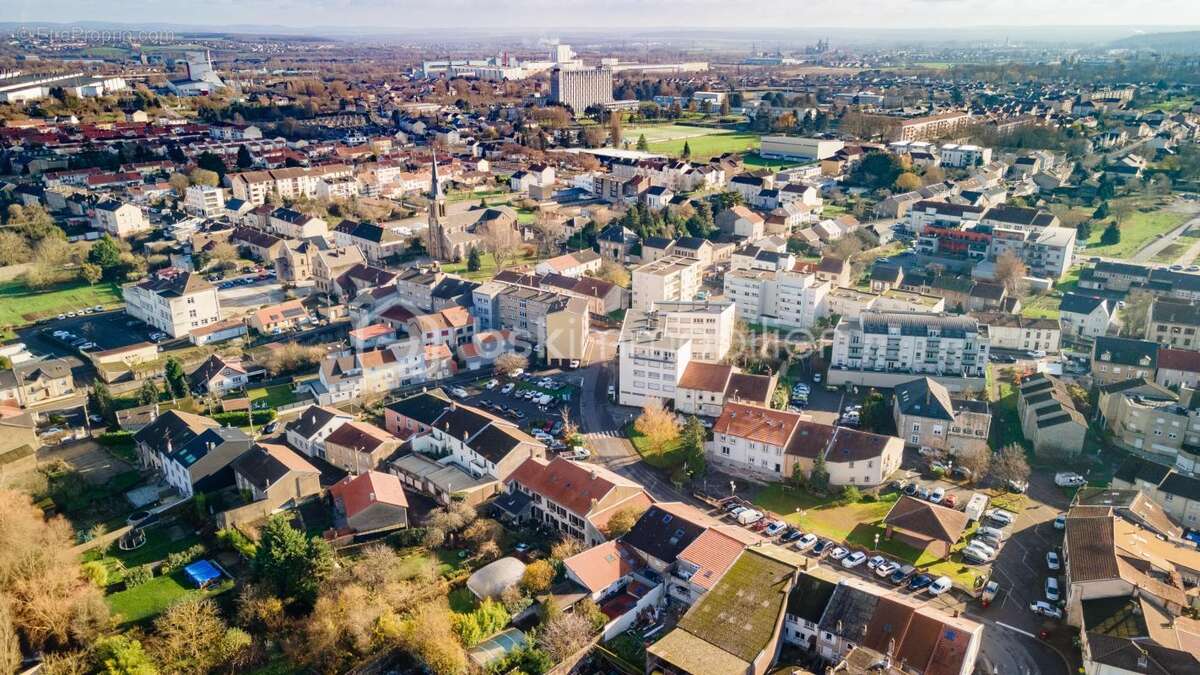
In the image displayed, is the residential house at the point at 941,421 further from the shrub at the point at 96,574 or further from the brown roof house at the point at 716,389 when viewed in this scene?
the shrub at the point at 96,574

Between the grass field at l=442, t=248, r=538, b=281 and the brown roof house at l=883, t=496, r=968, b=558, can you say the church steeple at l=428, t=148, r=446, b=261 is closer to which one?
the grass field at l=442, t=248, r=538, b=281

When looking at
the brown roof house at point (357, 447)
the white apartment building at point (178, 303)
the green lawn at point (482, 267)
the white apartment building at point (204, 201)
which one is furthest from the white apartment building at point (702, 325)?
the white apartment building at point (204, 201)

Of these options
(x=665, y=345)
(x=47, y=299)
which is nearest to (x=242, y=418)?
(x=665, y=345)

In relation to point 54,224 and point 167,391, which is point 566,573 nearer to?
point 167,391

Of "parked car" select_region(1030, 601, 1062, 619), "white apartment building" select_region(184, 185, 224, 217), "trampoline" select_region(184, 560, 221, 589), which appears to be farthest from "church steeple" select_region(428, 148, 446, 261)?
"parked car" select_region(1030, 601, 1062, 619)

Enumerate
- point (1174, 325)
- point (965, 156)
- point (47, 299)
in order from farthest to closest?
1. point (965, 156)
2. point (47, 299)
3. point (1174, 325)

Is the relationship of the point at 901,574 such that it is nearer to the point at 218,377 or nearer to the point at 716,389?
the point at 716,389
